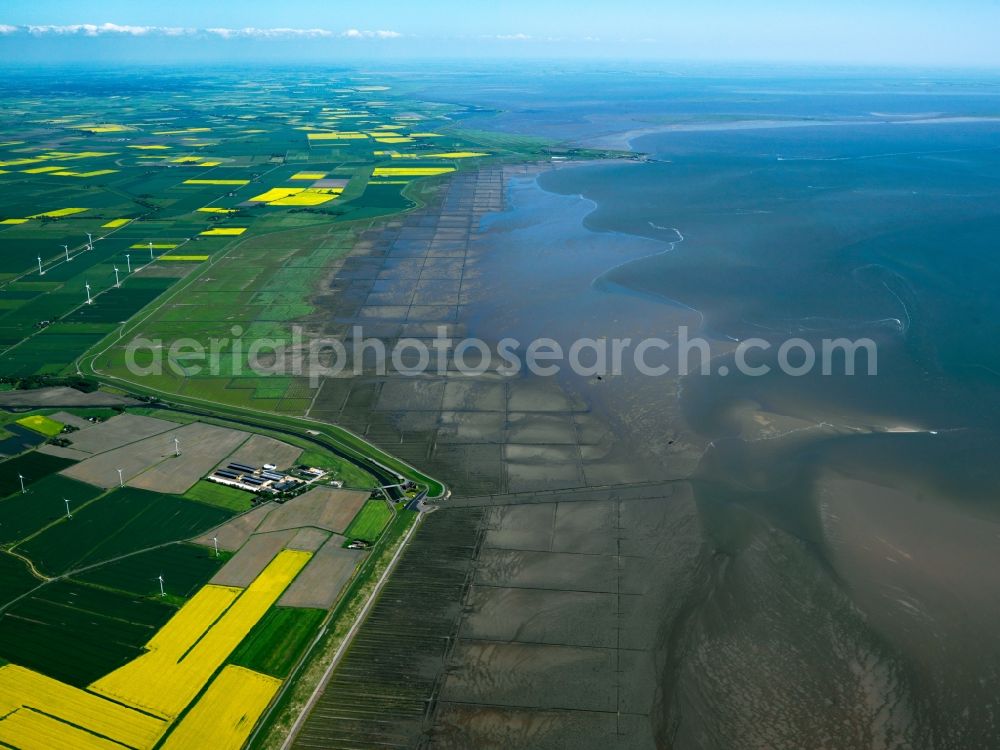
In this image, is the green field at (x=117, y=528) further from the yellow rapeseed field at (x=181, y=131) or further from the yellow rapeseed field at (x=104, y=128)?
the yellow rapeseed field at (x=104, y=128)

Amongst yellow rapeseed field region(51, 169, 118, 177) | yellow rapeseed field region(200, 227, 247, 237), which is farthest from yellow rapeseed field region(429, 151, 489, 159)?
yellow rapeseed field region(200, 227, 247, 237)

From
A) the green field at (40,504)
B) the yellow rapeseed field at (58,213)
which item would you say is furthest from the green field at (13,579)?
the yellow rapeseed field at (58,213)

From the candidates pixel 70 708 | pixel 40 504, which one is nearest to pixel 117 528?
pixel 40 504

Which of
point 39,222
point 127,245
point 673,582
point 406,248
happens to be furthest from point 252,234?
point 673,582

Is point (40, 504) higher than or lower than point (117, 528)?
higher

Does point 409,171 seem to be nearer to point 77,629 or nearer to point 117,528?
point 117,528

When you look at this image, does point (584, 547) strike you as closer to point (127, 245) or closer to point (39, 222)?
point (127, 245)

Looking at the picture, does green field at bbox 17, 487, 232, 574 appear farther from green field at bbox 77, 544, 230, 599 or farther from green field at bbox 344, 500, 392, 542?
green field at bbox 344, 500, 392, 542
